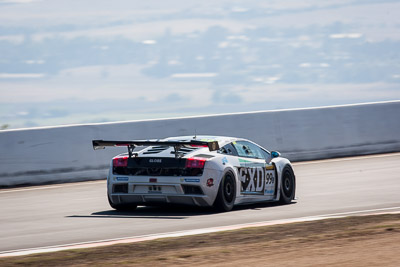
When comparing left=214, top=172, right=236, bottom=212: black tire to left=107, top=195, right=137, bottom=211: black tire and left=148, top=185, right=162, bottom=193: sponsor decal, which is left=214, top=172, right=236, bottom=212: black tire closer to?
left=148, top=185, right=162, bottom=193: sponsor decal

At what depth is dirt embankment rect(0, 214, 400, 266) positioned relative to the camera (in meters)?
7.97

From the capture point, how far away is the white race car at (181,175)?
39.1 ft

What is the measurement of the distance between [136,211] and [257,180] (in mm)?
1917

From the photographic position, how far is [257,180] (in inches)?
516

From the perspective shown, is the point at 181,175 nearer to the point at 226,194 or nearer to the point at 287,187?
the point at 226,194

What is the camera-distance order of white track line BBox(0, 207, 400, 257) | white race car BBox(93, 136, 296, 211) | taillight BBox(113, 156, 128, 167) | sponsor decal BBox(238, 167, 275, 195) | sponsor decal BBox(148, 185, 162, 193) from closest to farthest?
white track line BBox(0, 207, 400, 257) < white race car BBox(93, 136, 296, 211) < sponsor decal BBox(148, 185, 162, 193) < taillight BBox(113, 156, 128, 167) < sponsor decal BBox(238, 167, 275, 195)

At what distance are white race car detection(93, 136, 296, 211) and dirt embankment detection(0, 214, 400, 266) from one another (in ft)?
6.17

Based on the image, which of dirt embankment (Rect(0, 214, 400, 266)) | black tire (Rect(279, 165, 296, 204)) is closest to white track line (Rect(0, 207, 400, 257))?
dirt embankment (Rect(0, 214, 400, 266))

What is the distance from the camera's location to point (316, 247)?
8.72m

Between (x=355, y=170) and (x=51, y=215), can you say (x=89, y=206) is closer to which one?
(x=51, y=215)

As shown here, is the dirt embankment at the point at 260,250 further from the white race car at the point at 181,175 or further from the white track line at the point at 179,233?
the white race car at the point at 181,175

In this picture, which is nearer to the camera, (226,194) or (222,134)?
(226,194)

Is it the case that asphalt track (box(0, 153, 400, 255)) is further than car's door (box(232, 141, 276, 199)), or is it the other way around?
car's door (box(232, 141, 276, 199))

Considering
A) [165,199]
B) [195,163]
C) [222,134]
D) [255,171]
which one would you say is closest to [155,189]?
[165,199]
